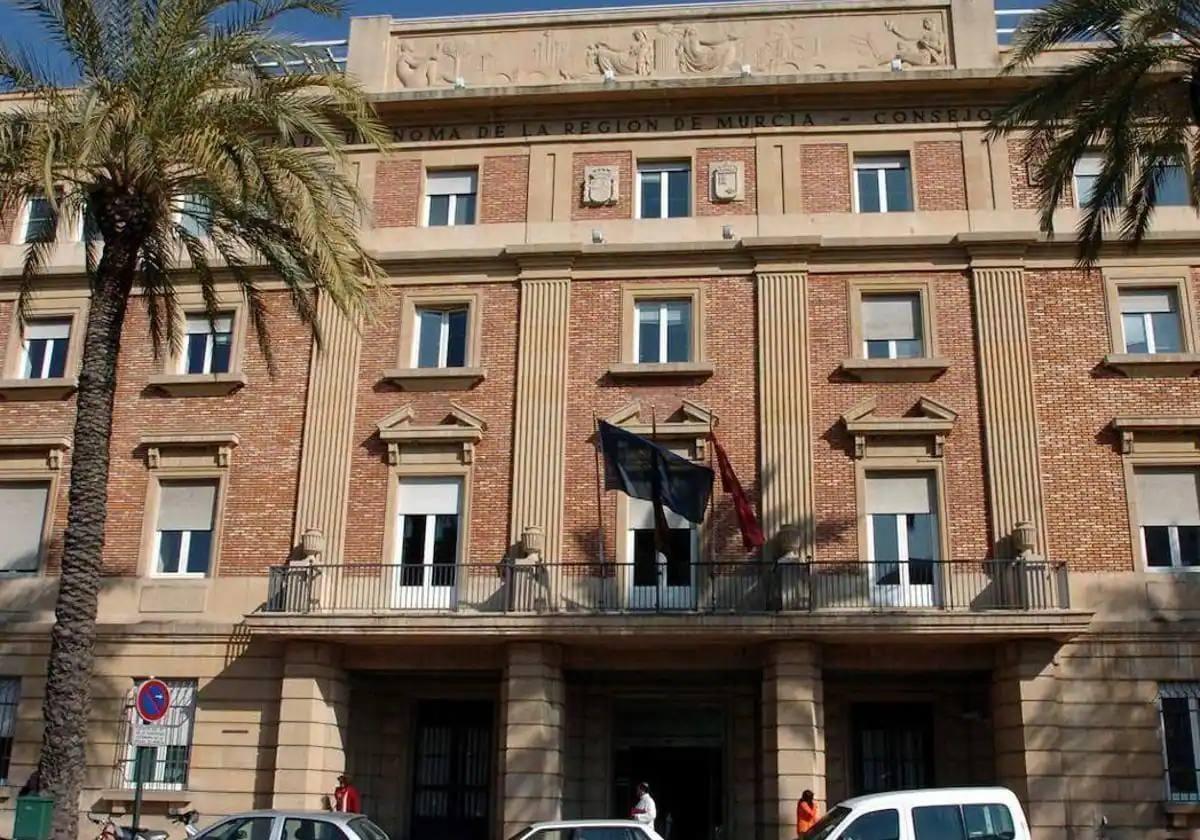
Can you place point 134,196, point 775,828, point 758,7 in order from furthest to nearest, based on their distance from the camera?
Answer: point 758,7
point 775,828
point 134,196

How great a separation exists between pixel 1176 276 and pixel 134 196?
57.0ft

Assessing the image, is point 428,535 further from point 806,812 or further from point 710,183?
point 710,183

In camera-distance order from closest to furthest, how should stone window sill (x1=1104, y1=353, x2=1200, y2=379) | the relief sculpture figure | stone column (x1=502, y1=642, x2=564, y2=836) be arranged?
stone column (x1=502, y1=642, x2=564, y2=836) → stone window sill (x1=1104, y1=353, x2=1200, y2=379) → the relief sculpture figure

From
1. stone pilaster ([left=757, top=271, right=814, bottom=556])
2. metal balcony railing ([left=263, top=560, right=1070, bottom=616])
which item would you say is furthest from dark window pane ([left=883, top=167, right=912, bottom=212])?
metal balcony railing ([left=263, top=560, right=1070, bottom=616])

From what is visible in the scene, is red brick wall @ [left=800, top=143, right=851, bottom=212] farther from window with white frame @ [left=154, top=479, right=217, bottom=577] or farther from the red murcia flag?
window with white frame @ [left=154, top=479, right=217, bottom=577]

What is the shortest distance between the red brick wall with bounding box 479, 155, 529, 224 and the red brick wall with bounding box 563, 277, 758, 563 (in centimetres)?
207

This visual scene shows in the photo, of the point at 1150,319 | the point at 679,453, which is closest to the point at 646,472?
the point at 679,453

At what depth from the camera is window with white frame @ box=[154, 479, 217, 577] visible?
21875 mm

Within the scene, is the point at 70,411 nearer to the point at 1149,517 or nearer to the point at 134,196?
the point at 134,196

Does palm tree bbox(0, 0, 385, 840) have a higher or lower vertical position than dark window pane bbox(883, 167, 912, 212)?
lower

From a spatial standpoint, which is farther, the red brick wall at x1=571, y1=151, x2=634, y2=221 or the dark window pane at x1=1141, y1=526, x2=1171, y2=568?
the red brick wall at x1=571, y1=151, x2=634, y2=221

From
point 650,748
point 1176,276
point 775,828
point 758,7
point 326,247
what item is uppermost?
point 758,7

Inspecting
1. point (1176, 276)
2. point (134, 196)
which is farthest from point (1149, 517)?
point (134, 196)

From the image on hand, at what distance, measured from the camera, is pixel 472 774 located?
71.9ft
